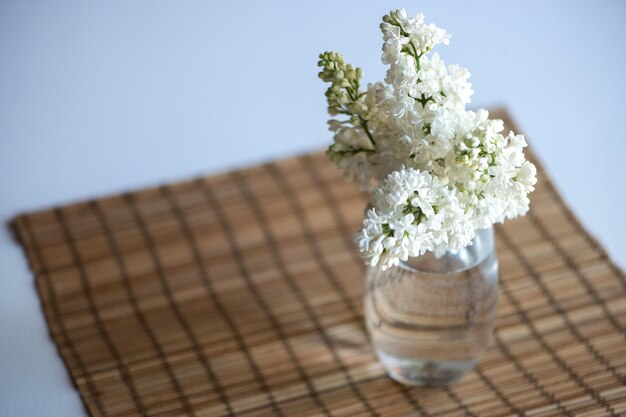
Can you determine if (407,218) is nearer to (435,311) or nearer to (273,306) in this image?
(435,311)

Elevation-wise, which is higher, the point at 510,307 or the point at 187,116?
the point at 187,116

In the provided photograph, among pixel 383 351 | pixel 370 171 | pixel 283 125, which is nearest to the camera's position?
pixel 370 171

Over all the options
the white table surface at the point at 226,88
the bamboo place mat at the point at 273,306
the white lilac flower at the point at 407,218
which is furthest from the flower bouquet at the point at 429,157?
the white table surface at the point at 226,88

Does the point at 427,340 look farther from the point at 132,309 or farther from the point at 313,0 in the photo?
the point at 313,0

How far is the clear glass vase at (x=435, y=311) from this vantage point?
117cm

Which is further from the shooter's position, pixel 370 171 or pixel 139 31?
pixel 139 31

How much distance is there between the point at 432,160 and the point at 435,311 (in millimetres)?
228

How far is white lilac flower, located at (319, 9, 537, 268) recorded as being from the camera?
38.8 inches

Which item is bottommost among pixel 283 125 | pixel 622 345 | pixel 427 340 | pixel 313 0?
pixel 622 345

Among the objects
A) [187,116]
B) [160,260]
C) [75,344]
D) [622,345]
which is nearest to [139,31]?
[187,116]

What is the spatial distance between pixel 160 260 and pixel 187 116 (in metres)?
0.39

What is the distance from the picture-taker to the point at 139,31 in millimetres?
1983

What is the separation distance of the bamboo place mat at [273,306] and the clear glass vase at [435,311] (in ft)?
0.13

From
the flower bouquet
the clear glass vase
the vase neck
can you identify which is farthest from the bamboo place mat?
the flower bouquet
